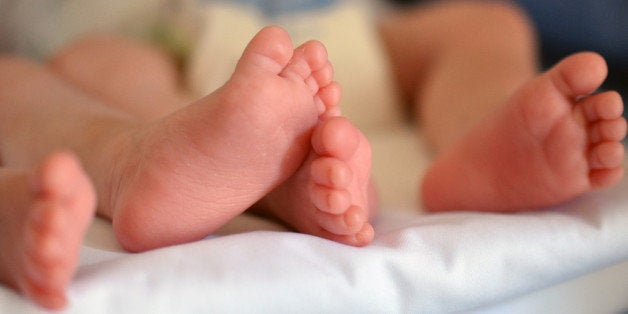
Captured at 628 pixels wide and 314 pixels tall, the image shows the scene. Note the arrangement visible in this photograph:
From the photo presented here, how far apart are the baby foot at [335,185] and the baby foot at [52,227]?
7.2 inches

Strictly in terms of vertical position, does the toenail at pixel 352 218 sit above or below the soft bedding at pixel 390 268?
above

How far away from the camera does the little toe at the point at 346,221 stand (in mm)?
540

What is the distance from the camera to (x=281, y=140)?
539 mm

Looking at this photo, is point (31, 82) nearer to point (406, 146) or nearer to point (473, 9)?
point (406, 146)

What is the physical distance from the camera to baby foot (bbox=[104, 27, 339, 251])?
513 mm

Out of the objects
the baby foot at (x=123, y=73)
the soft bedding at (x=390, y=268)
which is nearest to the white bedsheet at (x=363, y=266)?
the soft bedding at (x=390, y=268)

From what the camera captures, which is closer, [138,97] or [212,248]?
[212,248]

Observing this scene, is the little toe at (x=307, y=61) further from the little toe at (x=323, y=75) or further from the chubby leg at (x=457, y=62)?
the chubby leg at (x=457, y=62)

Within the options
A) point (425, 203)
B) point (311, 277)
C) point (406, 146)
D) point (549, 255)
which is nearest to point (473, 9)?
point (406, 146)

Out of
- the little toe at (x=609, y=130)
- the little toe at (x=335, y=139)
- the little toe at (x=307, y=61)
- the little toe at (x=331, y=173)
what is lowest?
the little toe at (x=609, y=130)

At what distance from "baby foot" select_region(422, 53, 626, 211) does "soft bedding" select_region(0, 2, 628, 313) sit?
1.2 inches

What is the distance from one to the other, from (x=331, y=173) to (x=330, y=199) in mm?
21

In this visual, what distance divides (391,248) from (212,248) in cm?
15

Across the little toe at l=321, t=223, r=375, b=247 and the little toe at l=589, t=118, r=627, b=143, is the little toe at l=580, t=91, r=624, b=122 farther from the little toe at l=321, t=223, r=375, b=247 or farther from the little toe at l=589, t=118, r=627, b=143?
the little toe at l=321, t=223, r=375, b=247
